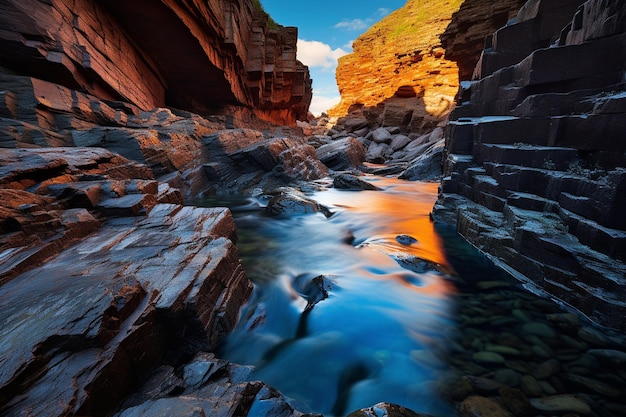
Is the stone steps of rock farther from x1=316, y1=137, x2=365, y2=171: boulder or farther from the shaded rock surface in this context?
x1=316, y1=137, x2=365, y2=171: boulder

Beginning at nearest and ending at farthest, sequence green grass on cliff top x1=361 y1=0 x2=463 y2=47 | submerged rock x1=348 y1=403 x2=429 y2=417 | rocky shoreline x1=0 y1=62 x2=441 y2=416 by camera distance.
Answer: rocky shoreline x1=0 y1=62 x2=441 y2=416 → submerged rock x1=348 y1=403 x2=429 y2=417 → green grass on cliff top x1=361 y1=0 x2=463 y2=47

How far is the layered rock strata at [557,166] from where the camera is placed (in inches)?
140

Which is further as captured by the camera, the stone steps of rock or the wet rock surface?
the stone steps of rock

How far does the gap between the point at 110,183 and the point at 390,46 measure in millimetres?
43969

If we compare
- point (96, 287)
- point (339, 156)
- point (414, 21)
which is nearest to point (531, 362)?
point (96, 287)

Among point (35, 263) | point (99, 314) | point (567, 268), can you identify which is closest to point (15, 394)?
point (99, 314)

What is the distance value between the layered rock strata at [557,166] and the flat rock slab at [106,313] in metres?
4.65

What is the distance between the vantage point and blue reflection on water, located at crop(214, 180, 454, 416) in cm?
282

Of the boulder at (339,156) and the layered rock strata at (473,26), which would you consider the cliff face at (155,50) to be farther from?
the layered rock strata at (473,26)

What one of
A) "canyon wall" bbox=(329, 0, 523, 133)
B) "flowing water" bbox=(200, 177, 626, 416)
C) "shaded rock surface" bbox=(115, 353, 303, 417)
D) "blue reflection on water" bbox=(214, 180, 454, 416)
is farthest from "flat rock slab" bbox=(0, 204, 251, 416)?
"canyon wall" bbox=(329, 0, 523, 133)

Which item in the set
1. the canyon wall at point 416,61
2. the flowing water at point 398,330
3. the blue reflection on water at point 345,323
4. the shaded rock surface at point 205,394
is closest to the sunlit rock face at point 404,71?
the canyon wall at point 416,61

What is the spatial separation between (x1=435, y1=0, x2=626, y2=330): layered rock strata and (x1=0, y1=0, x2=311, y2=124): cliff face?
13.3 m

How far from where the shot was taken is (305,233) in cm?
752

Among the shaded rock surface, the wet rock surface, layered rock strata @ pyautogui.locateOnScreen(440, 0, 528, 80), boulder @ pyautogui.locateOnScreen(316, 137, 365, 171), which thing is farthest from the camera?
layered rock strata @ pyautogui.locateOnScreen(440, 0, 528, 80)
